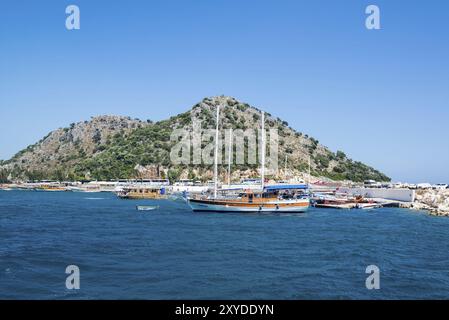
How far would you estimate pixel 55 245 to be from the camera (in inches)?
1561

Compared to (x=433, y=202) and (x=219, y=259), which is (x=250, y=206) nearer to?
(x=433, y=202)

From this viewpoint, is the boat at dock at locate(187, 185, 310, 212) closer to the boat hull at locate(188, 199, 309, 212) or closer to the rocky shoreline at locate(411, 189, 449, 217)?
the boat hull at locate(188, 199, 309, 212)

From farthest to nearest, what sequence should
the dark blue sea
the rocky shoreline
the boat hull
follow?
the rocky shoreline, the boat hull, the dark blue sea

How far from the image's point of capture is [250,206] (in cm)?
7500

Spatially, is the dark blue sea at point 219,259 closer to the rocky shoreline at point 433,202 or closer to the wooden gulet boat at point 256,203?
the wooden gulet boat at point 256,203

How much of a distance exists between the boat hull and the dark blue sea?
15.9m

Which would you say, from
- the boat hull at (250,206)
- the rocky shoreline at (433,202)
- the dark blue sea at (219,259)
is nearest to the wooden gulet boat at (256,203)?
the boat hull at (250,206)

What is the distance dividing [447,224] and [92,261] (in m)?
48.7

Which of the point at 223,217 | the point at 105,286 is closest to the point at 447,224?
the point at 223,217

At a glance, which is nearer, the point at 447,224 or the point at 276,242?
the point at 276,242

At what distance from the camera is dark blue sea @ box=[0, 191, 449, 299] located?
85.4ft

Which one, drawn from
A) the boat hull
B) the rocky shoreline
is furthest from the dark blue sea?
the rocky shoreline
